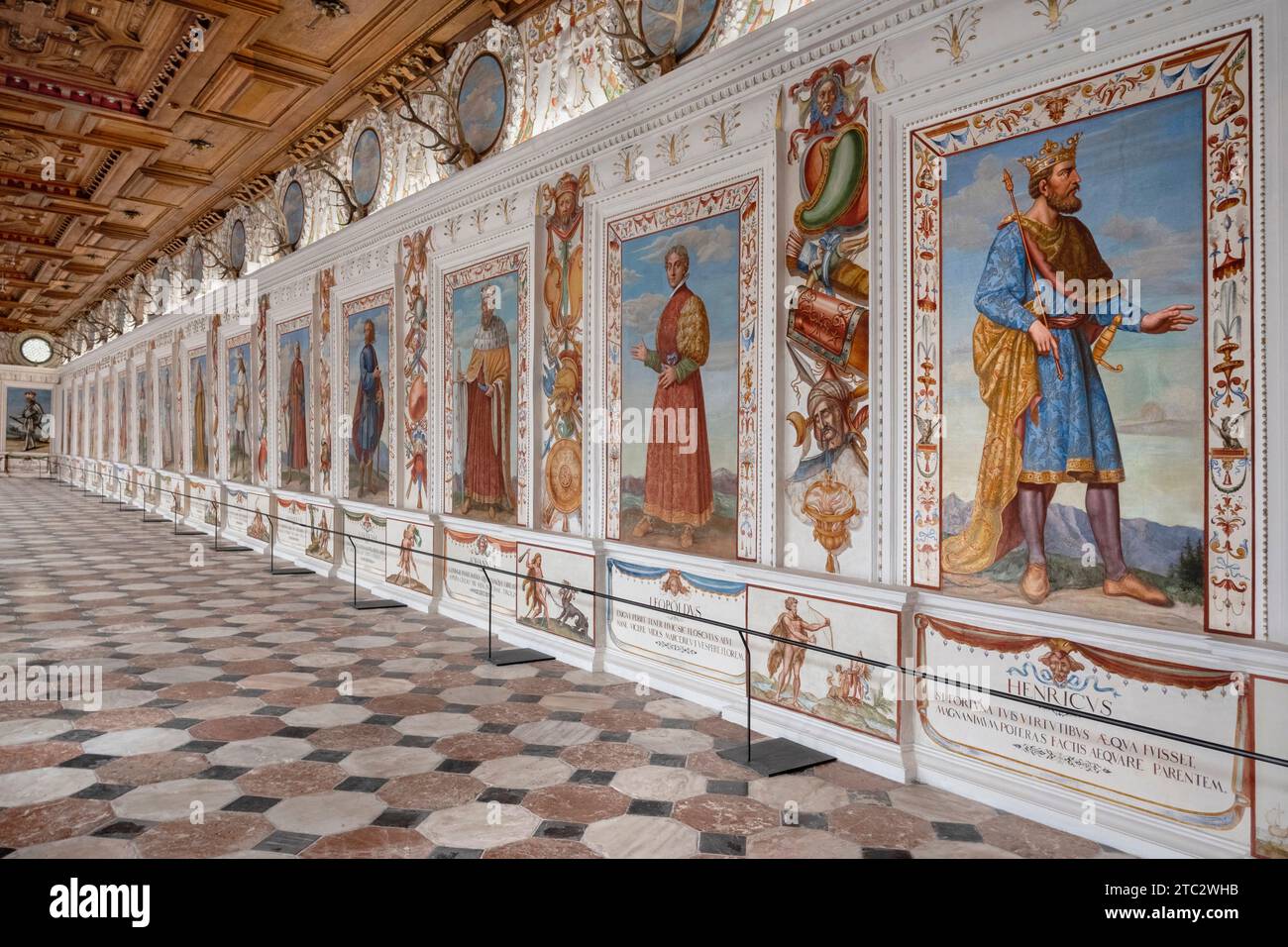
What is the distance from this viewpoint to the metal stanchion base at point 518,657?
805 cm

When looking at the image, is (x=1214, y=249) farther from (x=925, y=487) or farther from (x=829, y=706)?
(x=829, y=706)

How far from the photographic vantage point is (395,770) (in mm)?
5254

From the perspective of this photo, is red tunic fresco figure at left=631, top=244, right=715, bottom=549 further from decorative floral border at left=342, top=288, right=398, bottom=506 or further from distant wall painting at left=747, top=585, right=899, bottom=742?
decorative floral border at left=342, top=288, right=398, bottom=506

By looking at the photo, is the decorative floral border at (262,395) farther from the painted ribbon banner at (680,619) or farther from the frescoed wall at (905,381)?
the painted ribbon banner at (680,619)

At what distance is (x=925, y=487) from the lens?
17.5ft

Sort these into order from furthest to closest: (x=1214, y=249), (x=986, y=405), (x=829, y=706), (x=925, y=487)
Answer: (x=829, y=706)
(x=925, y=487)
(x=986, y=405)
(x=1214, y=249)

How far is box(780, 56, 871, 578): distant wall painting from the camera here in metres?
5.72

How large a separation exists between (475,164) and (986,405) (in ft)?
21.6

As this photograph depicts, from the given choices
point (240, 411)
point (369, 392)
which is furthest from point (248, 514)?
point (369, 392)

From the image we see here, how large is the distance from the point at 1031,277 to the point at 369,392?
31.0 ft

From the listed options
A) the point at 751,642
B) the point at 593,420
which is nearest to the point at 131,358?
the point at 593,420

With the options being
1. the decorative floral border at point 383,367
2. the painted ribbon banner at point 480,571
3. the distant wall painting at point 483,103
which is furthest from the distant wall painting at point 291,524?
the distant wall painting at point 483,103

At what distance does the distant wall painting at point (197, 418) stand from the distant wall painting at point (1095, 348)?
59.4 ft

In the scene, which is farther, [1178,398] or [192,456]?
[192,456]
